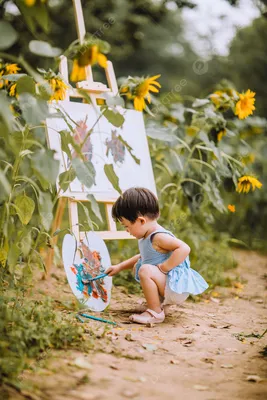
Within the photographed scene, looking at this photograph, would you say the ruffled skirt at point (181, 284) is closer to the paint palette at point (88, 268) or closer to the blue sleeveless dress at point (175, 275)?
the blue sleeveless dress at point (175, 275)

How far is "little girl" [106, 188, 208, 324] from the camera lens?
264cm

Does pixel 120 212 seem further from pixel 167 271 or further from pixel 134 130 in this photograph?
pixel 134 130

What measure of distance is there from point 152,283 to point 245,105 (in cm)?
150

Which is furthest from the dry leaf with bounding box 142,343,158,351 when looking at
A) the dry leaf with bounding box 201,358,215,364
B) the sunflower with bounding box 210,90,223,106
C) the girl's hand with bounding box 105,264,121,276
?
the sunflower with bounding box 210,90,223,106

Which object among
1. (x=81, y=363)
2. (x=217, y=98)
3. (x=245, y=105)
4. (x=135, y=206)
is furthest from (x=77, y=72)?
(x=217, y=98)

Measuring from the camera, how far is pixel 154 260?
2746 millimetres

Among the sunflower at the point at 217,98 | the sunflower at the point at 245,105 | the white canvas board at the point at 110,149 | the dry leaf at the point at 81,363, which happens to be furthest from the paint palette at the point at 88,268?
the sunflower at the point at 217,98

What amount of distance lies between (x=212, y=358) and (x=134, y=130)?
1.73m

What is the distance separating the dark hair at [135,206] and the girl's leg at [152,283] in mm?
266

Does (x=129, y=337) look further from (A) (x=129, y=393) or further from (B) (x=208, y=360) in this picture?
(A) (x=129, y=393)

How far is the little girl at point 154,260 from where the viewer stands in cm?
264

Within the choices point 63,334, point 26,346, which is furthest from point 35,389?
point 63,334

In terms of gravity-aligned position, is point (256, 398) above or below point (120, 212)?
below

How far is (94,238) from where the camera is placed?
289 cm
